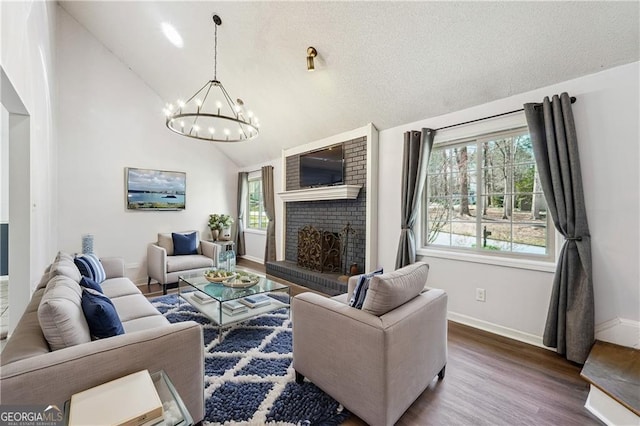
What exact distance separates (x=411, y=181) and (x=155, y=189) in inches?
175

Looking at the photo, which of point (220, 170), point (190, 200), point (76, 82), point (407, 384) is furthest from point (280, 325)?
point (76, 82)

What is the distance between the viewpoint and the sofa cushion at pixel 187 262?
13.2ft

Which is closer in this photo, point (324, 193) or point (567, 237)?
point (567, 237)

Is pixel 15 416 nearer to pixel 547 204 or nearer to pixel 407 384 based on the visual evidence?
pixel 407 384

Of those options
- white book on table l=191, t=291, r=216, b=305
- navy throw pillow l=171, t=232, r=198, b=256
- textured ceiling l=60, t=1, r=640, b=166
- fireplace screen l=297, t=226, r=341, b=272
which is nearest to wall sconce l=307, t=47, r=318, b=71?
textured ceiling l=60, t=1, r=640, b=166

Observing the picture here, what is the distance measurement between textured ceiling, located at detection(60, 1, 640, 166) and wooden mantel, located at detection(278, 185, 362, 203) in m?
0.87

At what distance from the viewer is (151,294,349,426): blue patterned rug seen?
1614mm

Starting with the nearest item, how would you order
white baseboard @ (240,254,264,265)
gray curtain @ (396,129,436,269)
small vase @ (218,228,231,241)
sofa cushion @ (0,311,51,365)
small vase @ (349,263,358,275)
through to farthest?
sofa cushion @ (0,311,51,365)
gray curtain @ (396,129,436,269)
small vase @ (349,263,358,275)
small vase @ (218,228,231,241)
white baseboard @ (240,254,264,265)

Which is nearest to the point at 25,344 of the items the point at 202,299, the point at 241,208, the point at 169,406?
the point at 169,406

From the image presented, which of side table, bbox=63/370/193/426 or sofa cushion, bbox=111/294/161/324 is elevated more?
side table, bbox=63/370/193/426

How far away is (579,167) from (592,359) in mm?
1438

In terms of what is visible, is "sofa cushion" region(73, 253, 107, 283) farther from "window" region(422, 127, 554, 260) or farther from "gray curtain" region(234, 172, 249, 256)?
"window" region(422, 127, 554, 260)

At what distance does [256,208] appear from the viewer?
252 inches

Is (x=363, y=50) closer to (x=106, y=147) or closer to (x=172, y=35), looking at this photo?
(x=172, y=35)
